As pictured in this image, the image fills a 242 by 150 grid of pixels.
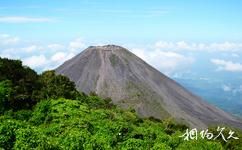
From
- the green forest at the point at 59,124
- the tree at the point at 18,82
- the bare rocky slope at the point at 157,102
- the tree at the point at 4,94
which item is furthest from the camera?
the bare rocky slope at the point at 157,102

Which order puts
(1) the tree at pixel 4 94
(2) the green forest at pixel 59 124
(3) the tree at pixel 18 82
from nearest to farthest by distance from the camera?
(2) the green forest at pixel 59 124 < (1) the tree at pixel 4 94 < (3) the tree at pixel 18 82

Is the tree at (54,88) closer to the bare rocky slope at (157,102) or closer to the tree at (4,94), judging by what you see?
the tree at (4,94)

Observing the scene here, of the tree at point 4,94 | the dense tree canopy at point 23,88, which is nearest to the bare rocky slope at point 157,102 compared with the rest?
the dense tree canopy at point 23,88

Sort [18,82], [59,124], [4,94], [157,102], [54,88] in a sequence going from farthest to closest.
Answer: [157,102]
[54,88]
[18,82]
[4,94]
[59,124]

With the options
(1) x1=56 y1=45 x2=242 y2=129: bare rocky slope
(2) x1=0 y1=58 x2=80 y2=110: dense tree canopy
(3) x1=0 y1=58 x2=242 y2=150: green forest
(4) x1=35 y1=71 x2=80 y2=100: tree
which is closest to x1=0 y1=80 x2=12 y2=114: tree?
(3) x1=0 y1=58 x2=242 y2=150: green forest

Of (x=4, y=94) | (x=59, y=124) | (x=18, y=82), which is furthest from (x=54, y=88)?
(x=59, y=124)

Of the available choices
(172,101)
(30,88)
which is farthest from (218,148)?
(172,101)

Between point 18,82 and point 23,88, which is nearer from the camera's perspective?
point 23,88

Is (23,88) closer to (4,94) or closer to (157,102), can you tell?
(4,94)

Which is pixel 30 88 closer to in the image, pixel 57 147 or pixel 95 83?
pixel 57 147
